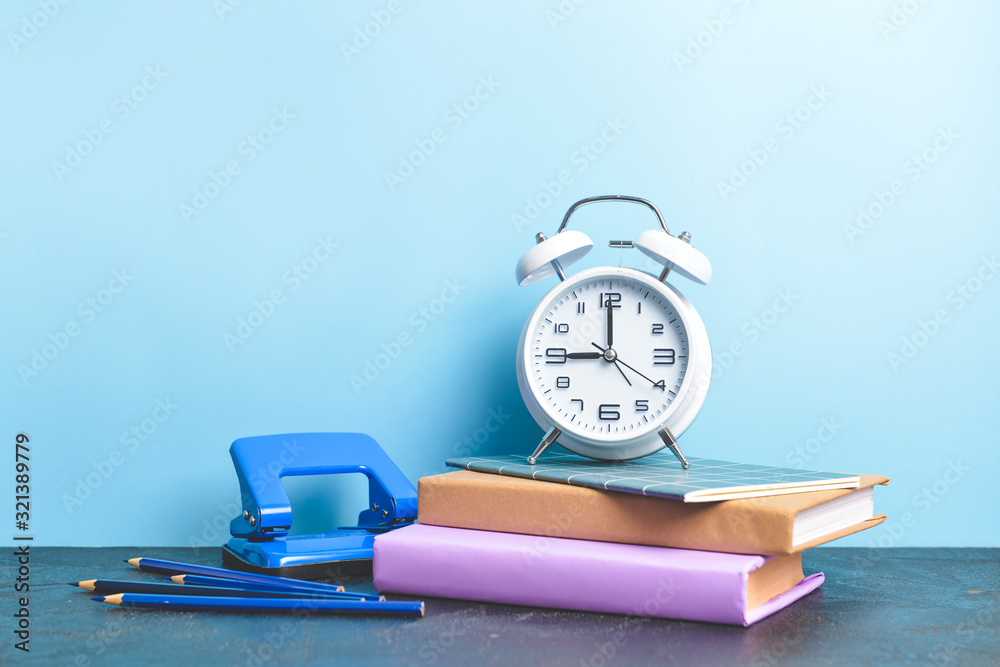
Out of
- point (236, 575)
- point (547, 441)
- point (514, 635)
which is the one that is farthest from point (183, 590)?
point (547, 441)

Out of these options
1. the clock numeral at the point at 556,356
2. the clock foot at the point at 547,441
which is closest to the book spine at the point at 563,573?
the clock foot at the point at 547,441

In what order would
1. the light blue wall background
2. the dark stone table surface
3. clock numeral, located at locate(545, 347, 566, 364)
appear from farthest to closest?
the light blue wall background < clock numeral, located at locate(545, 347, 566, 364) < the dark stone table surface

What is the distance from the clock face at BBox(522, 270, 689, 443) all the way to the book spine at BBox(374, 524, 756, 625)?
214 mm

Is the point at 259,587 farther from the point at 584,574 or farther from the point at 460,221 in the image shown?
the point at 460,221

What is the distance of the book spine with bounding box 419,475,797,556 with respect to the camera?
2.91 feet

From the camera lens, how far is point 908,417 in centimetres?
135

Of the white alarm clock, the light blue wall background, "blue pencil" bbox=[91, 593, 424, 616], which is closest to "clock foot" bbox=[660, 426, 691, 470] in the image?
the white alarm clock

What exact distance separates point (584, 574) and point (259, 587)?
380mm

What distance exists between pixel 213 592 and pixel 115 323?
1.89 ft

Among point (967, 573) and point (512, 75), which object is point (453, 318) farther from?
point (967, 573)

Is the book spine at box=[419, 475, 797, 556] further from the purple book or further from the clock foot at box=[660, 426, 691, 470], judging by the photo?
the clock foot at box=[660, 426, 691, 470]

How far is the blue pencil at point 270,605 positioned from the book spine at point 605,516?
0.17 m

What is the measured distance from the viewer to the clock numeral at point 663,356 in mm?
1119

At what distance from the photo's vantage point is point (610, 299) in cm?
115
